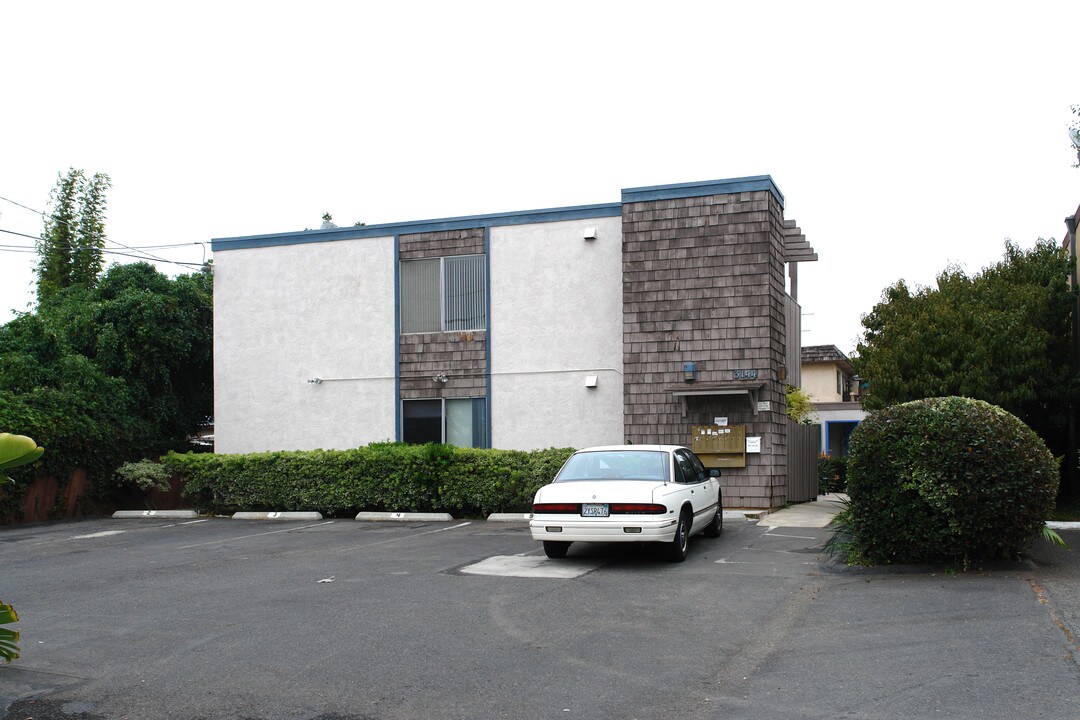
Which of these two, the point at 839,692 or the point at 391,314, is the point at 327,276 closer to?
the point at 391,314

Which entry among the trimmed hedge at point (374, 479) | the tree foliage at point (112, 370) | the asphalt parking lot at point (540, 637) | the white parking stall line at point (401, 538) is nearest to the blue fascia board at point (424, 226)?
the tree foliage at point (112, 370)

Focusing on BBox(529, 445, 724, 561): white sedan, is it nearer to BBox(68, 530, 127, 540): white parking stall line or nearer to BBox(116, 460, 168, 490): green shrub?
BBox(68, 530, 127, 540): white parking stall line

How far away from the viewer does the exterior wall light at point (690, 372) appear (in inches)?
709

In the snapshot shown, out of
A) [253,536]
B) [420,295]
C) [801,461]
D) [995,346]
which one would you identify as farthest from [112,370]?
[995,346]

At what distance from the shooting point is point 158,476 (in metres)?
20.8

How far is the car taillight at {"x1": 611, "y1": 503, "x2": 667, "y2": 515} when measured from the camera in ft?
36.0

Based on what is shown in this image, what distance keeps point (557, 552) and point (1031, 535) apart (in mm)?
5449

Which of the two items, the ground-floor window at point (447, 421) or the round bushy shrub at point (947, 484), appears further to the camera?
the ground-floor window at point (447, 421)

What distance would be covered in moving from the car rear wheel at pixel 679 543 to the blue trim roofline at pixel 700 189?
330 inches

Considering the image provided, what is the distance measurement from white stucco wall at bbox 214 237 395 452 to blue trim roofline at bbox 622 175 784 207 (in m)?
5.95

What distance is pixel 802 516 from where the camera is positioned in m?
17.0

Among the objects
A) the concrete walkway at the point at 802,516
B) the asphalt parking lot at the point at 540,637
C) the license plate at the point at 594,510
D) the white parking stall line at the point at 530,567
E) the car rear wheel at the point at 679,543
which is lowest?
the concrete walkway at the point at 802,516

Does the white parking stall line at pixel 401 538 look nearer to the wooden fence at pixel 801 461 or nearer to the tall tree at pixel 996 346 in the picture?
the wooden fence at pixel 801 461

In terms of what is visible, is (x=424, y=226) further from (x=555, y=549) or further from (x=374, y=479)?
(x=555, y=549)
